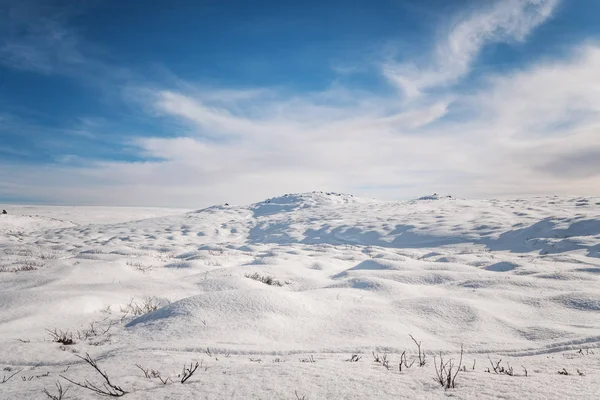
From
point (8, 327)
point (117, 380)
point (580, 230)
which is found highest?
point (580, 230)

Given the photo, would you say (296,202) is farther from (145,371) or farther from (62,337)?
(145,371)

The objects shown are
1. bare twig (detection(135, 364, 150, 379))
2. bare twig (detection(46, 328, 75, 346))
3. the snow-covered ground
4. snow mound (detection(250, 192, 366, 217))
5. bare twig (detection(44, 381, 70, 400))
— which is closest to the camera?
bare twig (detection(44, 381, 70, 400))

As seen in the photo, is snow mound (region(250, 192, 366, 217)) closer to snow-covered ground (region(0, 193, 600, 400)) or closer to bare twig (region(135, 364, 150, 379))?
snow-covered ground (region(0, 193, 600, 400))

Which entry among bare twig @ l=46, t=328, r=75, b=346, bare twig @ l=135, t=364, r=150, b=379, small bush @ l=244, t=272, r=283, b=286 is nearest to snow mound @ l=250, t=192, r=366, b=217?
small bush @ l=244, t=272, r=283, b=286

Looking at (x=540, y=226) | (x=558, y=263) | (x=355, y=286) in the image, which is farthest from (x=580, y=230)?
(x=355, y=286)

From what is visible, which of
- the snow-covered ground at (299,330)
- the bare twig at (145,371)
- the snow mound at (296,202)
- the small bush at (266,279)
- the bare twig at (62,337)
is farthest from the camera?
the snow mound at (296,202)

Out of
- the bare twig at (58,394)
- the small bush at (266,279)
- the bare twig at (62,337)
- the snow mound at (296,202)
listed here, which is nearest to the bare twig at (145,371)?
the bare twig at (58,394)

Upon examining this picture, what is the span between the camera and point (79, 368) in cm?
234

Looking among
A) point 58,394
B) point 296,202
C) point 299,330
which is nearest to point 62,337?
point 58,394

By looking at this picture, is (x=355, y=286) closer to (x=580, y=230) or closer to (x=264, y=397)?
(x=264, y=397)

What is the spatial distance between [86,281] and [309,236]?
15.3m

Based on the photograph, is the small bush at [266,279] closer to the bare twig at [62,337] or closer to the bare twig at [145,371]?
the bare twig at [62,337]

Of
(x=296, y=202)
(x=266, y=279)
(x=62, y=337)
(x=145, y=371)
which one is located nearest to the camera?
(x=145, y=371)

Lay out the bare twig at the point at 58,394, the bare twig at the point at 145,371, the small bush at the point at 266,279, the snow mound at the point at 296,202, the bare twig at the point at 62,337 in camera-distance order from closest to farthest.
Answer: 1. the bare twig at the point at 58,394
2. the bare twig at the point at 145,371
3. the bare twig at the point at 62,337
4. the small bush at the point at 266,279
5. the snow mound at the point at 296,202
